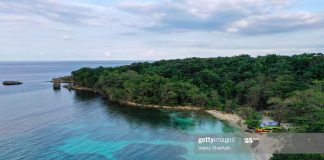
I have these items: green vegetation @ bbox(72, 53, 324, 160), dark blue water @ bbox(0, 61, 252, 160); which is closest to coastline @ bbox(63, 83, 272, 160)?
green vegetation @ bbox(72, 53, 324, 160)

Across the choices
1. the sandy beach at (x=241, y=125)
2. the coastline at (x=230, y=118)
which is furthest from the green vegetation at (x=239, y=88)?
the sandy beach at (x=241, y=125)

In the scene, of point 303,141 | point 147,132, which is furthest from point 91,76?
point 303,141

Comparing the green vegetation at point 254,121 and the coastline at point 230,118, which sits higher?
the green vegetation at point 254,121

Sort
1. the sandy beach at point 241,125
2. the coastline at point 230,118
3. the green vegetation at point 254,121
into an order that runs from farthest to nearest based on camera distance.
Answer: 1. the green vegetation at point 254,121
2. the coastline at point 230,118
3. the sandy beach at point 241,125

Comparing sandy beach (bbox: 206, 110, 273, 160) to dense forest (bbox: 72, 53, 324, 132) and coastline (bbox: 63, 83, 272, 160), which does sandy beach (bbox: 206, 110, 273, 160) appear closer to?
coastline (bbox: 63, 83, 272, 160)

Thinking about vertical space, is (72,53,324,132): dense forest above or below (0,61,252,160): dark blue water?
above

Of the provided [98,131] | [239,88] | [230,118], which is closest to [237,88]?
[239,88]

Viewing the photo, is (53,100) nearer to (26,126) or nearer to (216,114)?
(26,126)

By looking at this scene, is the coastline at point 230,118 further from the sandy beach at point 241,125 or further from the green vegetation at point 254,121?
the green vegetation at point 254,121

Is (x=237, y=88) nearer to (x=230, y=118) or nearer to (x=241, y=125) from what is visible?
(x=230, y=118)
